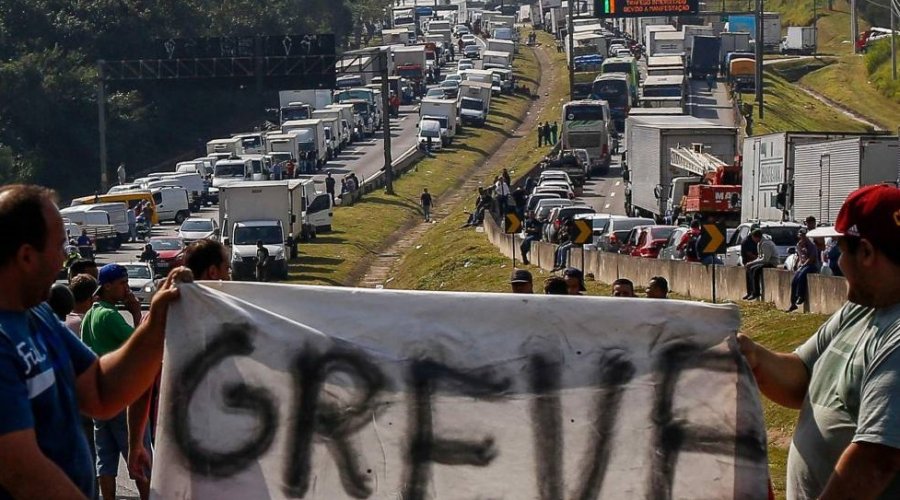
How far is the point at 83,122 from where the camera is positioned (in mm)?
95062

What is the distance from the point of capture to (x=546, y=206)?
56000 millimetres

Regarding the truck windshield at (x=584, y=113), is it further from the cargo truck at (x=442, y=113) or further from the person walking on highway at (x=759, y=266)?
the person walking on highway at (x=759, y=266)

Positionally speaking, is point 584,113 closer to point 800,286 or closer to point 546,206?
point 546,206

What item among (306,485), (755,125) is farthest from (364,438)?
(755,125)

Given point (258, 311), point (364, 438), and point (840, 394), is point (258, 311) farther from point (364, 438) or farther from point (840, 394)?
point (840, 394)

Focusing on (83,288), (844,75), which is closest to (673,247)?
(83,288)

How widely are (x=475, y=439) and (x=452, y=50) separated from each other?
487ft

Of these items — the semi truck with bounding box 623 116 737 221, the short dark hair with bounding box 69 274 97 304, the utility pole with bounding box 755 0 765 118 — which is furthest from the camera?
the utility pole with bounding box 755 0 765 118

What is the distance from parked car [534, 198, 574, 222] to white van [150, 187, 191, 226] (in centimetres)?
2148

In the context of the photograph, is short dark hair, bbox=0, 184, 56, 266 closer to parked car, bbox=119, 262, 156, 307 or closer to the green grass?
parked car, bbox=119, 262, 156, 307

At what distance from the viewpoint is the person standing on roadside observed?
10148 mm

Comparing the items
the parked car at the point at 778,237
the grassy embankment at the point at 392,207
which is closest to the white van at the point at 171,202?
the grassy embankment at the point at 392,207

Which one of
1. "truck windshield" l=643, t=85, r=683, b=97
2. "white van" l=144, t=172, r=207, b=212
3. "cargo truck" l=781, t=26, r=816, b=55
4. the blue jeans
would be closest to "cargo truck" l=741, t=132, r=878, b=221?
the blue jeans

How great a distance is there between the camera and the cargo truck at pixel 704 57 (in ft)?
372
